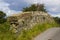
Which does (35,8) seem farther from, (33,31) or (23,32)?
(23,32)

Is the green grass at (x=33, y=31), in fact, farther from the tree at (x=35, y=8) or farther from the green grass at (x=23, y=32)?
the tree at (x=35, y=8)

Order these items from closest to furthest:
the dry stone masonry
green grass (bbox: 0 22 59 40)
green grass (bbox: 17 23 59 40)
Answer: green grass (bbox: 0 22 59 40), green grass (bbox: 17 23 59 40), the dry stone masonry

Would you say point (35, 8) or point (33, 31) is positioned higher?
point (35, 8)

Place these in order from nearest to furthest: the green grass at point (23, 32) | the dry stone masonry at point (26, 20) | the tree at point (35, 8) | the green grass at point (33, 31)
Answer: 1. the green grass at point (23, 32)
2. the green grass at point (33, 31)
3. the dry stone masonry at point (26, 20)
4. the tree at point (35, 8)

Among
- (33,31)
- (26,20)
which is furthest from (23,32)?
(26,20)

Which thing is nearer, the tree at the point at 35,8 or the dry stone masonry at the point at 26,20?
the dry stone masonry at the point at 26,20

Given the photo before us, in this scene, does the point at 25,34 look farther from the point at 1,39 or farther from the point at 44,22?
the point at 44,22

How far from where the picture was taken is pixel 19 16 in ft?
71.4

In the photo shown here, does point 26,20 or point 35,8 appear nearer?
point 26,20

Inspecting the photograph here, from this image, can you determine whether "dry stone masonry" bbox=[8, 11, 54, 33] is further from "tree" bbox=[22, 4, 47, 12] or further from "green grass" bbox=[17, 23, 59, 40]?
"tree" bbox=[22, 4, 47, 12]

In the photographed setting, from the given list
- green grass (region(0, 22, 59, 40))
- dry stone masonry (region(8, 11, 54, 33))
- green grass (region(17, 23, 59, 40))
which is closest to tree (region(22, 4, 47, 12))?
green grass (region(17, 23, 59, 40))

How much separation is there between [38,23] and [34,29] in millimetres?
2708

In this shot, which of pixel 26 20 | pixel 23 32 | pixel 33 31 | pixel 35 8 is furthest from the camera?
pixel 35 8

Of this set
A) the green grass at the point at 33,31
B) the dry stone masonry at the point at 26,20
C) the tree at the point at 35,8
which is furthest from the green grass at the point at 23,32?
the tree at the point at 35,8
